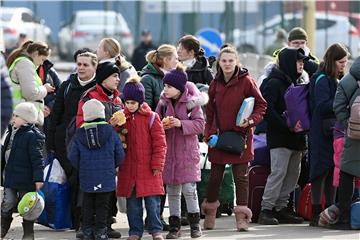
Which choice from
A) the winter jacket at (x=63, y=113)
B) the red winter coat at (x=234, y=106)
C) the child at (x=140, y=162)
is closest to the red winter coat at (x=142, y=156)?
the child at (x=140, y=162)

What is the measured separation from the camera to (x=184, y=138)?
491 inches

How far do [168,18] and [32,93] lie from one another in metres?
24.3

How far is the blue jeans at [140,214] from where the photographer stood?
12.1 metres

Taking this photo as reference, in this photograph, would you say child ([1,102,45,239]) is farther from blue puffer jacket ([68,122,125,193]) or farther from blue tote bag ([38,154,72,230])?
blue tote bag ([38,154,72,230])

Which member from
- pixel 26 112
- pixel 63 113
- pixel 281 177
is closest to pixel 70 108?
pixel 63 113

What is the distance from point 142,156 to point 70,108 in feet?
3.74

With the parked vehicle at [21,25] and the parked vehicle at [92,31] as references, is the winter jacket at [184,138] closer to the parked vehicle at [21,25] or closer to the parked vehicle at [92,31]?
the parked vehicle at [21,25]

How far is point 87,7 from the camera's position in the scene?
3925 centimetres

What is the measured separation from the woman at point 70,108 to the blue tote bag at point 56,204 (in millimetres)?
77

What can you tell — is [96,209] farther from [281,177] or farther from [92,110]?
[281,177]

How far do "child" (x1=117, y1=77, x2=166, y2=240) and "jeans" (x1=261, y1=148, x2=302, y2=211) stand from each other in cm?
178

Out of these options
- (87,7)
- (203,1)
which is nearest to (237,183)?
(203,1)

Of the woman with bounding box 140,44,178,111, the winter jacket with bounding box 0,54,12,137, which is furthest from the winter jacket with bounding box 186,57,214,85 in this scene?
the winter jacket with bounding box 0,54,12,137

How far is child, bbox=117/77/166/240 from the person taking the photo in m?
12.0
